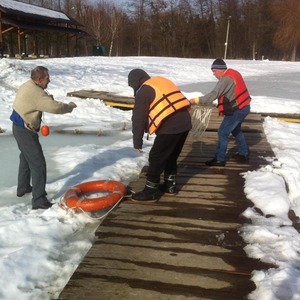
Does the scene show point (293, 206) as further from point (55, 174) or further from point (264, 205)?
point (55, 174)

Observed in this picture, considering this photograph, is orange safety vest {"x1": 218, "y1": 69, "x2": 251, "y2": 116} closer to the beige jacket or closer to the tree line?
the beige jacket

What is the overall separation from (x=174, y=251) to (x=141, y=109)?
1459mm

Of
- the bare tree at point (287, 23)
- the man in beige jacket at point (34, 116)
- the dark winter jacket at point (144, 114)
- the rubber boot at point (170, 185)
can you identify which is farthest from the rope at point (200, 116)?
the bare tree at point (287, 23)

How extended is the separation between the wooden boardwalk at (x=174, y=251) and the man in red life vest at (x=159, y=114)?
1.95ft

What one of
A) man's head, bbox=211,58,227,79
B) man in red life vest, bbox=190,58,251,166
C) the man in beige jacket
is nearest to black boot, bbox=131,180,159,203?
the man in beige jacket

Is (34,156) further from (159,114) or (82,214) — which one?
(159,114)

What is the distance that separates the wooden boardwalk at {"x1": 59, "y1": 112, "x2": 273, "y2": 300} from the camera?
8.90 feet

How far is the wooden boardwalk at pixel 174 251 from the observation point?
271cm

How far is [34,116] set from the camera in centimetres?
407

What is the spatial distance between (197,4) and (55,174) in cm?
6093

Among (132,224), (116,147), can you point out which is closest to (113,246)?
(132,224)

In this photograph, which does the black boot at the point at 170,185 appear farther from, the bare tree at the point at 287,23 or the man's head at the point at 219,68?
the bare tree at the point at 287,23

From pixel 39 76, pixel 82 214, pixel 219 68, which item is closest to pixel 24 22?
pixel 219 68

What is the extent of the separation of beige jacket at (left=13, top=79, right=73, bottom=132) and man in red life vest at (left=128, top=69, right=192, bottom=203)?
0.86 metres
